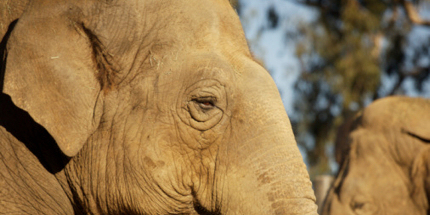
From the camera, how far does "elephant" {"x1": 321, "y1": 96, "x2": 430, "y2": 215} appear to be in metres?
6.19

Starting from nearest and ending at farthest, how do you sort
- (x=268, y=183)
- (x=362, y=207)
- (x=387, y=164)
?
(x=268, y=183) → (x=362, y=207) → (x=387, y=164)

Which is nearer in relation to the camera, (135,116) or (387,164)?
(135,116)

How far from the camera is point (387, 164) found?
252 inches

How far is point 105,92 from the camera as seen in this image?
3078 millimetres

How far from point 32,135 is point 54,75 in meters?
0.33

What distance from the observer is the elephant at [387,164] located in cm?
619

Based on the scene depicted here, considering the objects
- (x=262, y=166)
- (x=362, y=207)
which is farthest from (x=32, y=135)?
(x=362, y=207)

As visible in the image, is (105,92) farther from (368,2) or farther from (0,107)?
(368,2)

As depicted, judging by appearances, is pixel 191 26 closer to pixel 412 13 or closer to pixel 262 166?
pixel 262 166

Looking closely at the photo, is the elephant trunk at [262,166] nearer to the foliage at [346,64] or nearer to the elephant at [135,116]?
the elephant at [135,116]


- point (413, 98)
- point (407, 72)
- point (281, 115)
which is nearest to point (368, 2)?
point (407, 72)

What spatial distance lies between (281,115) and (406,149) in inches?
147

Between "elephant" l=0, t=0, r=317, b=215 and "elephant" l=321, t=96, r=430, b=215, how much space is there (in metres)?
3.44

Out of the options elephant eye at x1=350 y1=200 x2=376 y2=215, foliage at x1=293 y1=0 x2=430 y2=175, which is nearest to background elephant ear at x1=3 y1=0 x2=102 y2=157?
elephant eye at x1=350 y1=200 x2=376 y2=215
